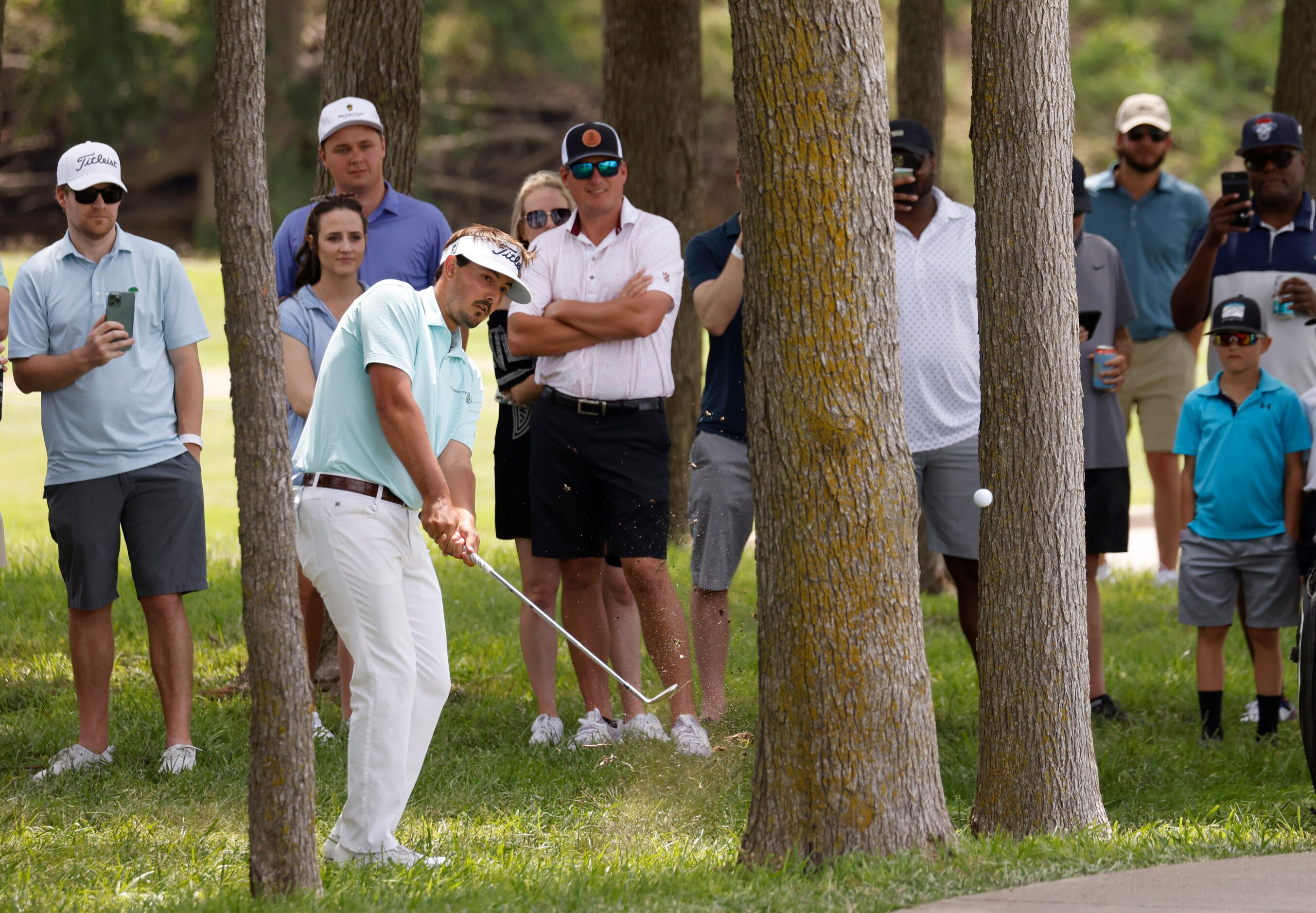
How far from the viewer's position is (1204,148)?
1366 inches

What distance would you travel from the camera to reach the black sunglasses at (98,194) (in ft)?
20.2

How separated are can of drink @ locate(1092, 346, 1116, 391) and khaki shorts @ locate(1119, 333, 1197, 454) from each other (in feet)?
9.15

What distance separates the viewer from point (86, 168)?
6148 millimetres

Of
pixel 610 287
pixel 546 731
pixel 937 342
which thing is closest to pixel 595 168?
pixel 610 287

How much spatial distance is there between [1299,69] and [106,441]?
279 inches

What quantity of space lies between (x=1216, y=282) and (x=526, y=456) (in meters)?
3.37

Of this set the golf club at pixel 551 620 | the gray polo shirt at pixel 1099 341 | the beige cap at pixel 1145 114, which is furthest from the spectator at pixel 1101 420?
the beige cap at pixel 1145 114

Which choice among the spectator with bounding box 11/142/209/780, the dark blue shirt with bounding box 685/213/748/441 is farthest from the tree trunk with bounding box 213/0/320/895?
the dark blue shirt with bounding box 685/213/748/441

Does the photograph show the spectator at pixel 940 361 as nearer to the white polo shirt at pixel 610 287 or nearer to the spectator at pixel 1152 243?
the white polo shirt at pixel 610 287

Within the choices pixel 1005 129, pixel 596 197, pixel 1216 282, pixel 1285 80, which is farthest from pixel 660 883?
pixel 1285 80

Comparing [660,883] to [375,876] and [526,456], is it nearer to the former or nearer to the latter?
[375,876]

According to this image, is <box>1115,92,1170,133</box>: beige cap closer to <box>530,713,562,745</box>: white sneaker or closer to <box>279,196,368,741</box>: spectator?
<box>279,196,368,741</box>: spectator

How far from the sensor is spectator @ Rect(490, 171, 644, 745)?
21.6 feet

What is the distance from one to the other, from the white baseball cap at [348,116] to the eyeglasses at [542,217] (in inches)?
28.8
